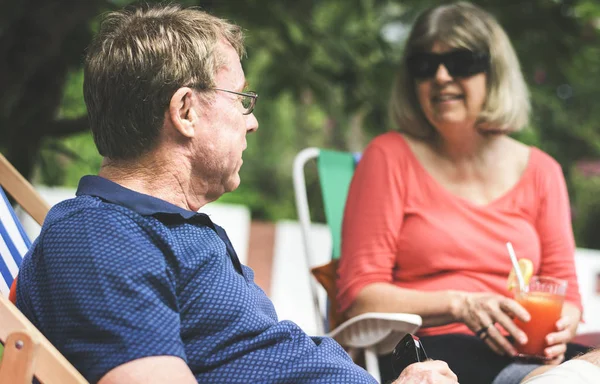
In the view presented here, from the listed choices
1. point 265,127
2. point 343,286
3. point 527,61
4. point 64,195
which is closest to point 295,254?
point 64,195

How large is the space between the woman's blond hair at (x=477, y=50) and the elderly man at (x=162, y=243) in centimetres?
135

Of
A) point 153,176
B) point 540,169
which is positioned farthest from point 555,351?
point 153,176

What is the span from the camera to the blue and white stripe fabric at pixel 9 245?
2232 mm

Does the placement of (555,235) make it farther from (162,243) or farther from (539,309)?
(162,243)

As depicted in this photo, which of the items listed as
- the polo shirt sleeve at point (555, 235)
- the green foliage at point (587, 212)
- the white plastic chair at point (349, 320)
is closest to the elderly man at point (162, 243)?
the white plastic chair at point (349, 320)

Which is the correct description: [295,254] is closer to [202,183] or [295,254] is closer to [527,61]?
[527,61]

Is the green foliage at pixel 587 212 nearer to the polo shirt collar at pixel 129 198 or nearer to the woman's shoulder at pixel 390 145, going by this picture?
the woman's shoulder at pixel 390 145

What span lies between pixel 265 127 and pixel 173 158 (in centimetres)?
1266

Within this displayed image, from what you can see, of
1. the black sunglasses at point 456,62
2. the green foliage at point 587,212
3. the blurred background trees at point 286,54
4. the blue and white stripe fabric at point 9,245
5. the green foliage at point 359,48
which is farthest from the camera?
the green foliage at point 587,212

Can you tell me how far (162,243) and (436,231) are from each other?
1.49m

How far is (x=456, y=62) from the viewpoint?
3182 mm

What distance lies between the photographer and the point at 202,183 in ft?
6.59

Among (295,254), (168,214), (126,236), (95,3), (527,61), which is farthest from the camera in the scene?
(295,254)

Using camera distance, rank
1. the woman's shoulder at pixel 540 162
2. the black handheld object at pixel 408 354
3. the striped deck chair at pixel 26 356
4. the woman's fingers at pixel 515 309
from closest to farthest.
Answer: the striped deck chair at pixel 26 356 → the black handheld object at pixel 408 354 → the woman's fingers at pixel 515 309 → the woman's shoulder at pixel 540 162
